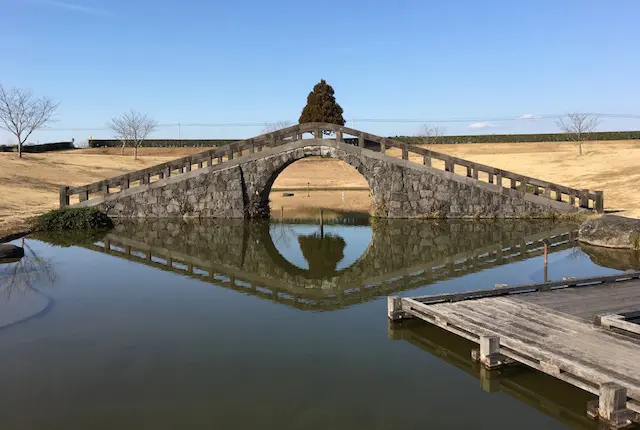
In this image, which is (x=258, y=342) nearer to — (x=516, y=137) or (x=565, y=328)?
(x=565, y=328)

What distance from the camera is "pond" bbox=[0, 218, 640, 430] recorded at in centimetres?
799

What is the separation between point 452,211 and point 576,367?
21700 mm

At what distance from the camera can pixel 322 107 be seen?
69.8 meters

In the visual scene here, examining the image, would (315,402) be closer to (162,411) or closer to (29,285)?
(162,411)

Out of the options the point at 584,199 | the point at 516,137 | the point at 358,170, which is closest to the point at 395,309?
the point at 358,170

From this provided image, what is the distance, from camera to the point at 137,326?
12.1 meters

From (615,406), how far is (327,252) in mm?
15251

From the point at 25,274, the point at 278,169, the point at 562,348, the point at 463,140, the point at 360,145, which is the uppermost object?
the point at 463,140

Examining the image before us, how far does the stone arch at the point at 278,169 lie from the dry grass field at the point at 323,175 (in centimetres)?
514

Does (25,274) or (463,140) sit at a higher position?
(463,140)

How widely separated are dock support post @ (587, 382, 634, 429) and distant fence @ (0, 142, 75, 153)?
7746cm

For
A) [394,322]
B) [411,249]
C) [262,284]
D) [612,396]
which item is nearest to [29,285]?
[262,284]

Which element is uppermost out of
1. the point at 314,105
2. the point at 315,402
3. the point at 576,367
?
the point at 314,105

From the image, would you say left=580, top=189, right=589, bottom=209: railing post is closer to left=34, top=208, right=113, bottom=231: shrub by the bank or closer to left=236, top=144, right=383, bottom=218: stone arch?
left=236, top=144, right=383, bottom=218: stone arch
